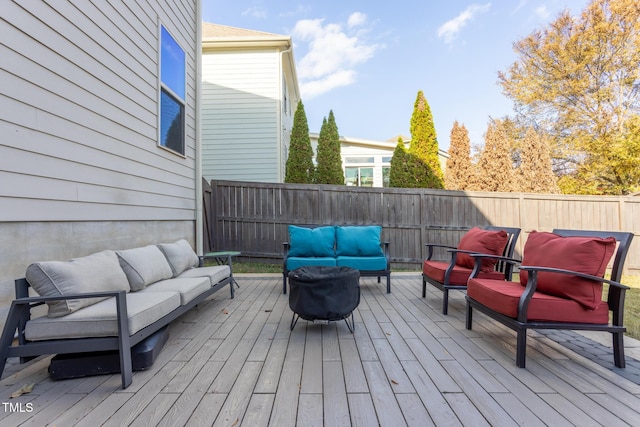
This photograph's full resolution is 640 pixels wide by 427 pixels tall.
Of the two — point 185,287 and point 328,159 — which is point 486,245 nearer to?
point 185,287

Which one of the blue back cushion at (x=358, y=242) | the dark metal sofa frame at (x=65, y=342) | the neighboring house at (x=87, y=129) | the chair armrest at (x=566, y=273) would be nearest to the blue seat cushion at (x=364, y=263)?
the blue back cushion at (x=358, y=242)

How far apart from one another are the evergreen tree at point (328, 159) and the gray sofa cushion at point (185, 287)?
17.9 feet

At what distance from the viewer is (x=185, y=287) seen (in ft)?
9.52

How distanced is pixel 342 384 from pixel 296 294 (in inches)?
40.7

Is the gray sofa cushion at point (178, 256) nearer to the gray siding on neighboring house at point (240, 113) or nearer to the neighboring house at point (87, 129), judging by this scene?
the neighboring house at point (87, 129)

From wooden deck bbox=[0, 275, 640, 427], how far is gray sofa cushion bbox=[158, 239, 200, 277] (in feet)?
2.92

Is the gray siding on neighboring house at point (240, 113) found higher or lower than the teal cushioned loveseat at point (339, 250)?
higher

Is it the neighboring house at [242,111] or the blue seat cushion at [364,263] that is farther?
the neighboring house at [242,111]

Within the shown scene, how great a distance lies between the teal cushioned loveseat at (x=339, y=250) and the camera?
173 inches

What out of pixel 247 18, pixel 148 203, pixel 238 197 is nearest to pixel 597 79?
pixel 247 18

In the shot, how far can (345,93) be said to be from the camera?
17188 mm

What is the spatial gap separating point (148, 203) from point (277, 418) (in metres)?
3.43

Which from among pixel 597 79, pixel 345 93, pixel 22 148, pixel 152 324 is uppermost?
pixel 345 93

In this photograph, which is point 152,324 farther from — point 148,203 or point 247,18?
point 247,18
